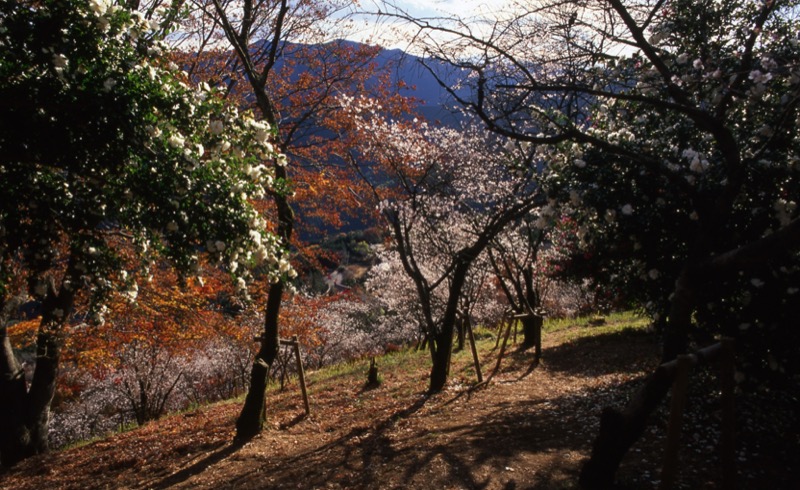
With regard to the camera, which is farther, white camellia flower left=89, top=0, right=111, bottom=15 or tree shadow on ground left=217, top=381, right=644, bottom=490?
tree shadow on ground left=217, top=381, right=644, bottom=490

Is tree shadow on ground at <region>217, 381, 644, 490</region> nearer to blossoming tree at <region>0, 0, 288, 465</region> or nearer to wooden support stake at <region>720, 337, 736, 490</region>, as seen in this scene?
wooden support stake at <region>720, 337, 736, 490</region>

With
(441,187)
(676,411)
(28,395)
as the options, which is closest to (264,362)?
(28,395)

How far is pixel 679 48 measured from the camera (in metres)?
5.30

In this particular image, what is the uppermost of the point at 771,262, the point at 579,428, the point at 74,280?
the point at 74,280

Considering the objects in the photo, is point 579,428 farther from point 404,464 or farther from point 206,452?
point 206,452

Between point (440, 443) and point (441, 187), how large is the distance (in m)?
7.00

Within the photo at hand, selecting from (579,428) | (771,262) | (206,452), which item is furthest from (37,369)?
(771,262)

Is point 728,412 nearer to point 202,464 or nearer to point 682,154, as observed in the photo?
point 682,154

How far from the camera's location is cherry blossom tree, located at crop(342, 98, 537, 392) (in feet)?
29.1

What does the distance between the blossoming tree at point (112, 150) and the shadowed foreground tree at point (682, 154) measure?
237 cm

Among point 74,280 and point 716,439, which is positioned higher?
point 74,280

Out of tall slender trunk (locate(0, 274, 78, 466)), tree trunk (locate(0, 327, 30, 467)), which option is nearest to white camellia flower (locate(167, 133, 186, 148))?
tall slender trunk (locate(0, 274, 78, 466))

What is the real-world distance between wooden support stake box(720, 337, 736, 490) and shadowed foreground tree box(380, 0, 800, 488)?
0.50 m

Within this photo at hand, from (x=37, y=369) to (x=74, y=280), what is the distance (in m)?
4.64
